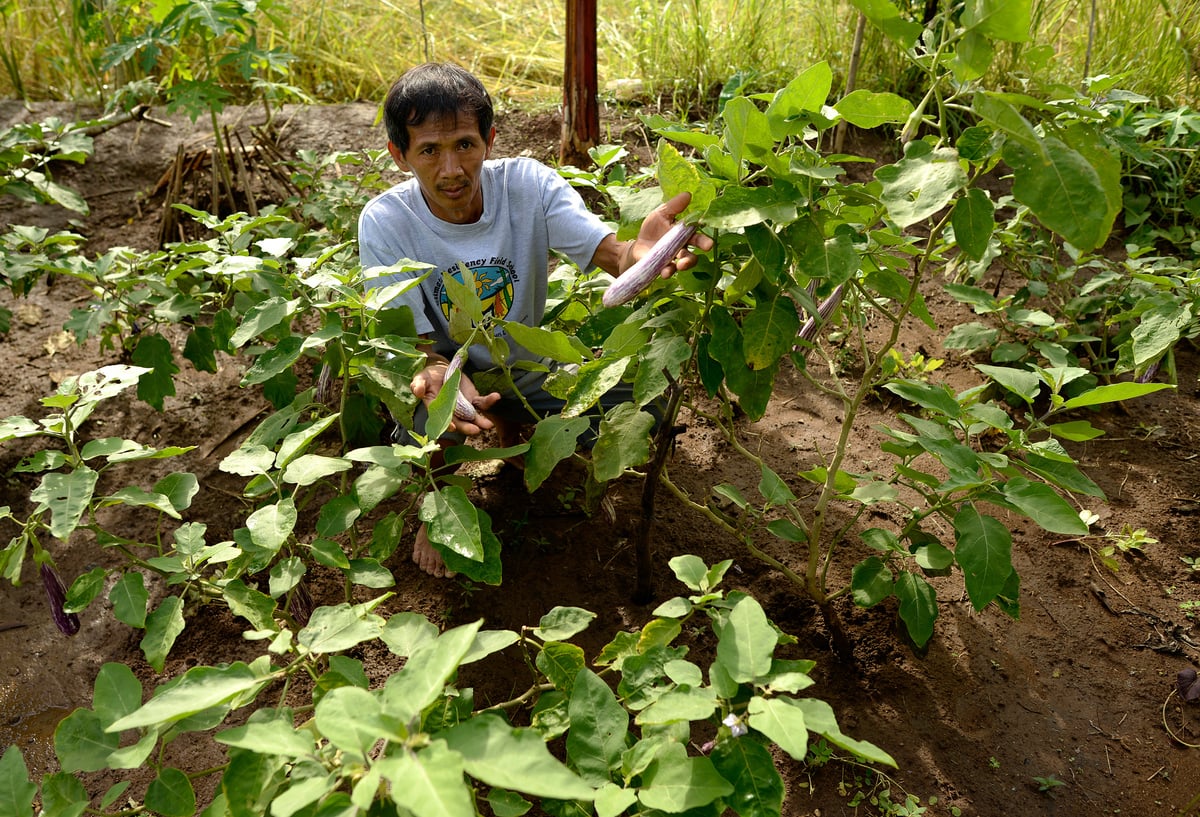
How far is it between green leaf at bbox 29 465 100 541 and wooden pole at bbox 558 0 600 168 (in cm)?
241

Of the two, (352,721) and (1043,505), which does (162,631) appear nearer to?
(352,721)

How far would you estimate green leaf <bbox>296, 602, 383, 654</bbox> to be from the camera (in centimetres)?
115

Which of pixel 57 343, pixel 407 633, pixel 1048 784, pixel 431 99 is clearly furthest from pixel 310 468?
pixel 57 343

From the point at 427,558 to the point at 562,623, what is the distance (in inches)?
38.3

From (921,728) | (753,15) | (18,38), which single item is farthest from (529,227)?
(18,38)

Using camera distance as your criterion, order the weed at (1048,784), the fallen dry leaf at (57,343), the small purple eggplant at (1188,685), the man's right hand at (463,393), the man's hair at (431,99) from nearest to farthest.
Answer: the man's right hand at (463,393), the weed at (1048,784), the small purple eggplant at (1188,685), the man's hair at (431,99), the fallen dry leaf at (57,343)

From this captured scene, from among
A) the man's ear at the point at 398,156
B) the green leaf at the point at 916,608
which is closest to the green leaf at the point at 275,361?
the man's ear at the point at 398,156

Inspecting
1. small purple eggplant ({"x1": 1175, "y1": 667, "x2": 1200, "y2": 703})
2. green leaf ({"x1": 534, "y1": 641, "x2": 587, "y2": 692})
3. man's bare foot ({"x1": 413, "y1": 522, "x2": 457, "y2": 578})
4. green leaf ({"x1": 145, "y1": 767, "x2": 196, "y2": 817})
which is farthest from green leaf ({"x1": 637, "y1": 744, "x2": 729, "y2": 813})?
small purple eggplant ({"x1": 1175, "y1": 667, "x2": 1200, "y2": 703})

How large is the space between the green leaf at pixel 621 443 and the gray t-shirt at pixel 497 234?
2.50 ft

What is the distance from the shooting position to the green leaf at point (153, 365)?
216 cm

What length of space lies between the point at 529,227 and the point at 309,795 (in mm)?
1667

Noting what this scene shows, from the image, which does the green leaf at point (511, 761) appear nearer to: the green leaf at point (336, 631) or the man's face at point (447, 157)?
the green leaf at point (336, 631)

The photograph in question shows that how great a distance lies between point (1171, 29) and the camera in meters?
3.47

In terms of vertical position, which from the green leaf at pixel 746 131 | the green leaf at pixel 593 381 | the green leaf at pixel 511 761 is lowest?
the green leaf at pixel 511 761
